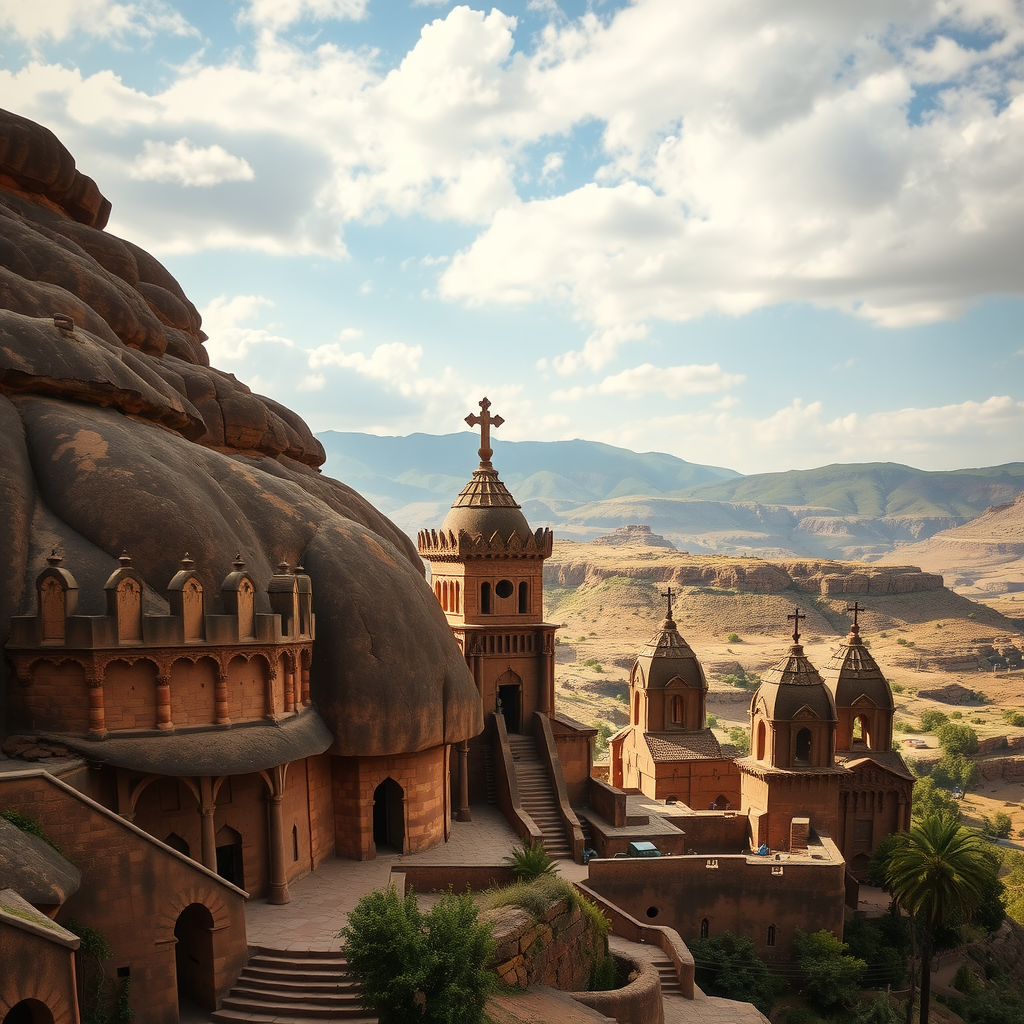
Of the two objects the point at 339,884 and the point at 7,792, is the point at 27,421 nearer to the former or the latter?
the point at 7,792

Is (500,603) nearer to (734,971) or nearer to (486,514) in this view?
(486,514)

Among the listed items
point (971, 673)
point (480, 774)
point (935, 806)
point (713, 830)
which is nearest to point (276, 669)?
point (480, 774)

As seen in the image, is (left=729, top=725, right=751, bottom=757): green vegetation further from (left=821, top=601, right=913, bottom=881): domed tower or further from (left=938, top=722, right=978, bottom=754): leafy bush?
(left=821, top=601, right=913, bottom=881): domed tower

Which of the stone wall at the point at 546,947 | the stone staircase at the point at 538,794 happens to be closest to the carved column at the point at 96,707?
the stone wall at the point at 546,947

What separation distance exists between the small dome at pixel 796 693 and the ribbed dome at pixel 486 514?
10916 millimetres

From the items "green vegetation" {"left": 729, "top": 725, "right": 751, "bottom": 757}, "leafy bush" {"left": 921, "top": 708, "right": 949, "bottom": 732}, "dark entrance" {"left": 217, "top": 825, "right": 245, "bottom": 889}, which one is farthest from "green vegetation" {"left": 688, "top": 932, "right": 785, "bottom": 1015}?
"leafy bush" {"left": 921, "top": 708, "right": 949, "bottom": 732}

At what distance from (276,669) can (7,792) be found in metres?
6.57

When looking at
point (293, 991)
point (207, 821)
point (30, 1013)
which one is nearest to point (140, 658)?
point (207, 821)

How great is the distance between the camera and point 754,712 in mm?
35406

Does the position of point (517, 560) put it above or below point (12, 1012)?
above

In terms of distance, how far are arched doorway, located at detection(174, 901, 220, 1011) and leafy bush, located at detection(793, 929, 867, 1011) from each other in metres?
19.1

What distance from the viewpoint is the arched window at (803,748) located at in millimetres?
34000

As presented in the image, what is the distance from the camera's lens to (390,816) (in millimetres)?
25578

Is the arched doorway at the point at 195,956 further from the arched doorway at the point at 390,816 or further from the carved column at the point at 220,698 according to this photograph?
the arched doorway at the point at 390,816
